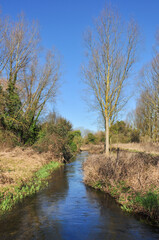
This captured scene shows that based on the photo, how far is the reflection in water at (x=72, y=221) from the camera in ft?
18.9

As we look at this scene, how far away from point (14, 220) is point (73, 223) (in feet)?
6.10

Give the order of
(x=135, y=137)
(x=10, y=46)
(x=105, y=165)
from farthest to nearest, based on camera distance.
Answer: (x=135, y=137), (x=10, y=46), (x=105, y=165)

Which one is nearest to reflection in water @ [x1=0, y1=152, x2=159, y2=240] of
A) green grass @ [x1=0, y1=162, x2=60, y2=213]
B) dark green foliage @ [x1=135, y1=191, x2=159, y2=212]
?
green grass @ [x1=0, y1=162, x2=60, y2=213]

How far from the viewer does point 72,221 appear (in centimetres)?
679

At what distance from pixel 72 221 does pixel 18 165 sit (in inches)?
321

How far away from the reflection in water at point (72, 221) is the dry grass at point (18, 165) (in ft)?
5.93

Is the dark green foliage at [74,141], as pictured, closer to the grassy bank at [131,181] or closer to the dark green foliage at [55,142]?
the dark green foliage at [55,142]

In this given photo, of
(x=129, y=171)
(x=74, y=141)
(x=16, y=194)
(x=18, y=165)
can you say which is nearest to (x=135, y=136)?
(x=74, y=141)

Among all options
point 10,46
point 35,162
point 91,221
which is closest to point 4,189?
point 91,221

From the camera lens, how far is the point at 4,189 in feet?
29.6

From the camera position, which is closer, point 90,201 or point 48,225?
point 48,225

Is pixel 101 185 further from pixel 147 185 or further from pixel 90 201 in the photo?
pixel 147 185

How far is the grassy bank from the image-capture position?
700cm

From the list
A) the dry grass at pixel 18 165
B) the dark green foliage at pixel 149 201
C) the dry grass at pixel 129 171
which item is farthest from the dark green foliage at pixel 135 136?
the dark green foliage at pixel 149 201
